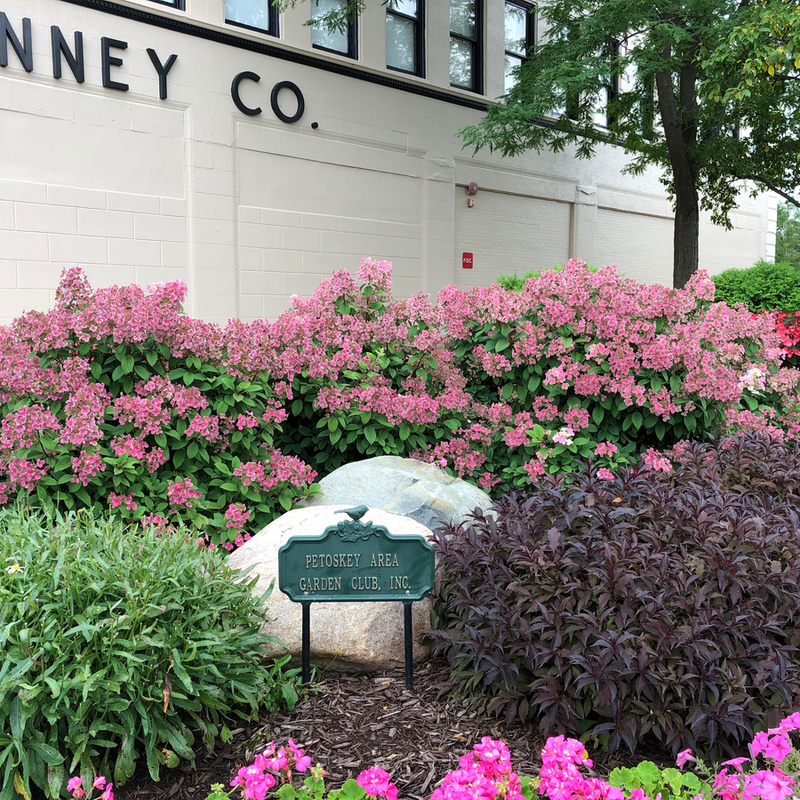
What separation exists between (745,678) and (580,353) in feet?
8.50

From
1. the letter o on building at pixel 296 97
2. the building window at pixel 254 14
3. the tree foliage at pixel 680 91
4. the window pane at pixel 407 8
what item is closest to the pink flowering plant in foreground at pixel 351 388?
the tree foliage at pixel 680 91

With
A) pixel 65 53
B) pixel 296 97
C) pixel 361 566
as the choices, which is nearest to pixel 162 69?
pixel 65 53

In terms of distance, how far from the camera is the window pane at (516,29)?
42.9 feet

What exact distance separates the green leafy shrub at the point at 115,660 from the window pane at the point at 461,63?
11.3 meters

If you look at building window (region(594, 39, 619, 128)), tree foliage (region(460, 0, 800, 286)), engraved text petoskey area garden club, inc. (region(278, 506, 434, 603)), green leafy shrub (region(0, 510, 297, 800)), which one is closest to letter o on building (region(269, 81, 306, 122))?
tree foliage (region(460, 0, 800, 286))

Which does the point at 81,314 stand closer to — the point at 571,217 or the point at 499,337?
the point at 499,337

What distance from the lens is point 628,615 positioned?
2387 millimetres

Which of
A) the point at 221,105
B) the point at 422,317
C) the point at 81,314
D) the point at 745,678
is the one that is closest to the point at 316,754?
the point at 745,678

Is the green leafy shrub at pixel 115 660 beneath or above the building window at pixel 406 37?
beneath

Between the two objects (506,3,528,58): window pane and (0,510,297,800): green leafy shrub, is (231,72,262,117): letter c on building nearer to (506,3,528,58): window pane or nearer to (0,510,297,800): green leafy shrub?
(506,3,528,58): window pane

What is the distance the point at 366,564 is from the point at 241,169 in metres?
7.91

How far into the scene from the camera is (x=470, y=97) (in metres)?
12.1

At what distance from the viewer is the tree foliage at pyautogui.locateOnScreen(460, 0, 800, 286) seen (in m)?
8.16

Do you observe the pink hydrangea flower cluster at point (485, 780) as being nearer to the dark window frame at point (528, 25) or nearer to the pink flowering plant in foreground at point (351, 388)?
the pink flowering plant in foreground at point (351, 388)
